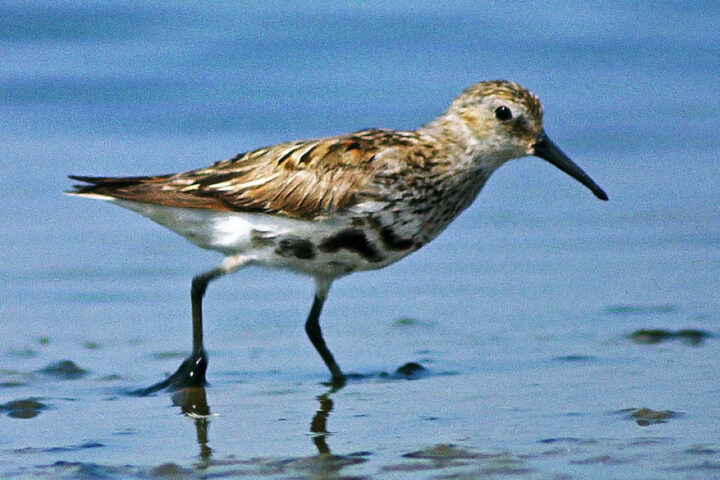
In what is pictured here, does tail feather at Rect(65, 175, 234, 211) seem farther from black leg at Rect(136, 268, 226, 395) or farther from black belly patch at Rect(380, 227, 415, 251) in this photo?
black belly patch at Rect(380, 227, 415, 251)

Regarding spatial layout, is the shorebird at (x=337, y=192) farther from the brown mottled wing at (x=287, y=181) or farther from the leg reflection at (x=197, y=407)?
the leg reflection at (x=197, y=407)

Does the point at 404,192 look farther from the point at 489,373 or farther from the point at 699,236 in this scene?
the point at 699,236

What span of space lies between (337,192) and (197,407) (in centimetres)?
136

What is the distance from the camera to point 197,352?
766 cm

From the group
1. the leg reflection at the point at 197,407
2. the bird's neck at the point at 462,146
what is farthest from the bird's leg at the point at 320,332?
the bird's neck at the point at 462,146

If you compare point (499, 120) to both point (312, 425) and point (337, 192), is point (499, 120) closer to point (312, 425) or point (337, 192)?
point (337, 192)

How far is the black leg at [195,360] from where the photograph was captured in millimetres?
7277

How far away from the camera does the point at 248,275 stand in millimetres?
9656

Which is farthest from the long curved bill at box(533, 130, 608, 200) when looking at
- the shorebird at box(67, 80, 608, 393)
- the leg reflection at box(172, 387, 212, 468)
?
the leg reflection at box(172, 387, 212, 468)

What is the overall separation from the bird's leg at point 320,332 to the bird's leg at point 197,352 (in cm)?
51

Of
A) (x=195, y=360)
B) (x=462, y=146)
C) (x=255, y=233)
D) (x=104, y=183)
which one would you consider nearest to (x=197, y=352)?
(x=195, y=360)

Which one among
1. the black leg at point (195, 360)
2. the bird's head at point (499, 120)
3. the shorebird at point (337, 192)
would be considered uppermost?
the bird's head at point (499, 120)

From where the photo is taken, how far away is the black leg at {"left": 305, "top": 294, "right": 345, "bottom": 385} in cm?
759

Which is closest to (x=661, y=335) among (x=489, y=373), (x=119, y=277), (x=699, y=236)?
(x=489, y=373)
